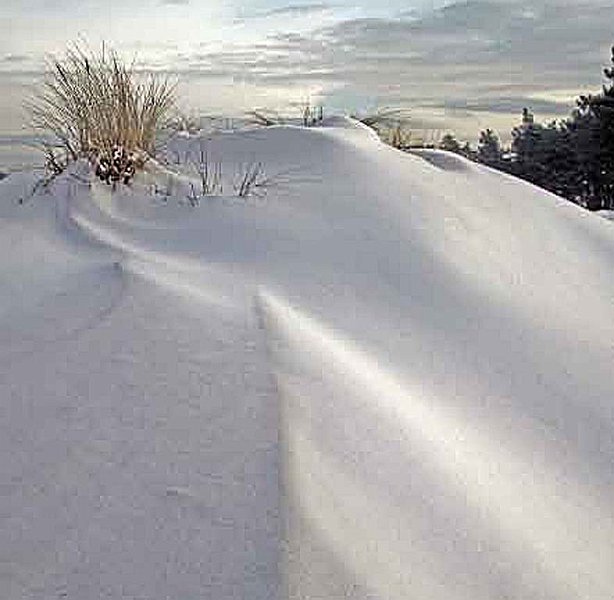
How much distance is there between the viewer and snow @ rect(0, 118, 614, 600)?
1223mm

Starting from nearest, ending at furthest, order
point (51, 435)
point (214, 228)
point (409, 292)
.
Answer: point (51, 435) → point (409, 292) → point (214, 228)

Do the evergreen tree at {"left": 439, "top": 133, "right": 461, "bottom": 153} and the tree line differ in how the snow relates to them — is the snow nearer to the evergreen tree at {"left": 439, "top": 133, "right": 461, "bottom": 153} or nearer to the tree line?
the evergreen tree at {"left": 439, "top": 133, "right": 461, "bottom": 153}

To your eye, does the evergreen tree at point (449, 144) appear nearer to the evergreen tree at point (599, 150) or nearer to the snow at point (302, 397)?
the snow at point (302, 397)

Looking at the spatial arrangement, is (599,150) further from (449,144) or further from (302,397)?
(302,397)

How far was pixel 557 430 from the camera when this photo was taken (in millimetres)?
1857

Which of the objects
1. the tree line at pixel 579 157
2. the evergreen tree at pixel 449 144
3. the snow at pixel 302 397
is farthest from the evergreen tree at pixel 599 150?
the snow at pixel 302 397

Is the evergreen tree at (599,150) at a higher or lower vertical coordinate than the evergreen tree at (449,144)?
lower

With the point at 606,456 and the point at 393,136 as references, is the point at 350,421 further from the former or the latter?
the point at 393,136

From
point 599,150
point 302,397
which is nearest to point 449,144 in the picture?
point 302,397

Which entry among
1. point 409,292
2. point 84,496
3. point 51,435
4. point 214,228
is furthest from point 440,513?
point 214,228

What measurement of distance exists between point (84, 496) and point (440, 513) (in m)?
0.56

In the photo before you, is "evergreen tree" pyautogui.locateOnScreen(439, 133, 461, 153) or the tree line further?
the tree line

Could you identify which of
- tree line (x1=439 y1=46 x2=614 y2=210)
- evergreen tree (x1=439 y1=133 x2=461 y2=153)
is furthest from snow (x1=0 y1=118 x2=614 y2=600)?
tree line (x1=439 y1=46 x2=614 y2=210)

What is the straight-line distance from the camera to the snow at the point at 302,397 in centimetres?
122
